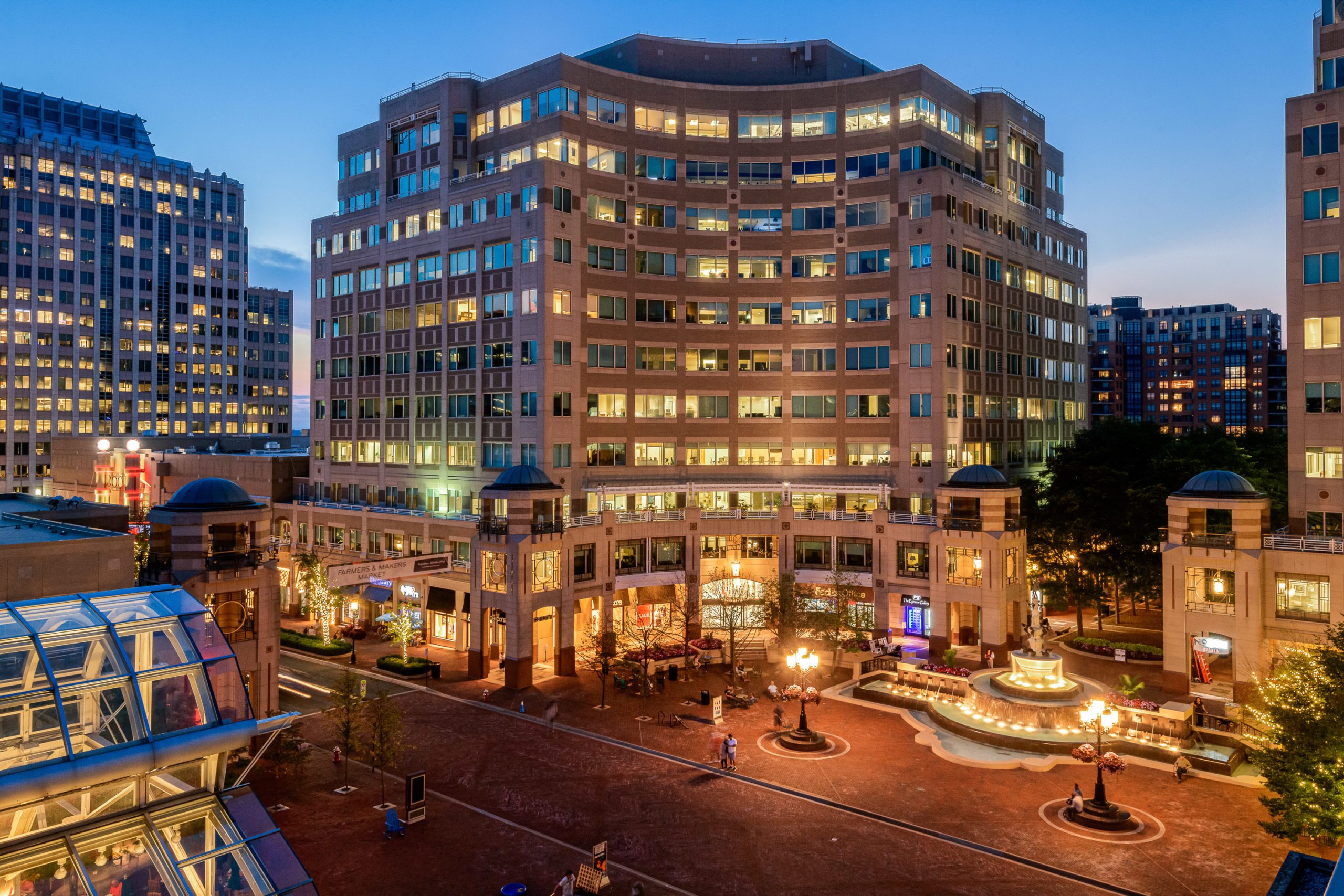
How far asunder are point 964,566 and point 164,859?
53269 mm

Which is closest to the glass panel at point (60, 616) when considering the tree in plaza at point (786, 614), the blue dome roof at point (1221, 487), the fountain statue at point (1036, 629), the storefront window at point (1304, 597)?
the fountain statue at point (1036, 629)

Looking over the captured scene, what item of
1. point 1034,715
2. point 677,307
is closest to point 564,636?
point 1034,715

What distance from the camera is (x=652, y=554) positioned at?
65.1 meters

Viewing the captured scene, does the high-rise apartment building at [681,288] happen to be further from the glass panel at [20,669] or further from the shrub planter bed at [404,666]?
the glass panel at [20,669]

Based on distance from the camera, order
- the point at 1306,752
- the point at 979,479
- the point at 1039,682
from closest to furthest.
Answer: the point at 1306,752
the point at 1039,682
the point at 979,479

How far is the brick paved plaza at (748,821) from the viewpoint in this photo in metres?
28.3

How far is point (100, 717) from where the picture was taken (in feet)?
49.3

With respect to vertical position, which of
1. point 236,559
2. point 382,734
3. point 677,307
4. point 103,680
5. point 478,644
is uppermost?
point 677,307

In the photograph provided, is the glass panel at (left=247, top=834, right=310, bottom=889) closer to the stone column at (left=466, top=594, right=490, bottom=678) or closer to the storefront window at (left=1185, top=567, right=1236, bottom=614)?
the stone column at (left=466, top=594, right=490, bottom=678)

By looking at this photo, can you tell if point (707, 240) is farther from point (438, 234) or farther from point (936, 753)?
point (936, 753)

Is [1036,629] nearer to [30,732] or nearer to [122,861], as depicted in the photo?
[122,861]

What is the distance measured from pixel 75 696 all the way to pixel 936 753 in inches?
1411

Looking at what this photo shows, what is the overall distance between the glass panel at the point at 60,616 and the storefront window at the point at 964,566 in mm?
52505

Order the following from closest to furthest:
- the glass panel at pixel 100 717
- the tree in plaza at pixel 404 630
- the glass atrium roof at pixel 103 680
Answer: the glass atrium roof at pixel 103 680 → the glass panel at pixel 100 717 → the tree in plaza at pixel 404 630
